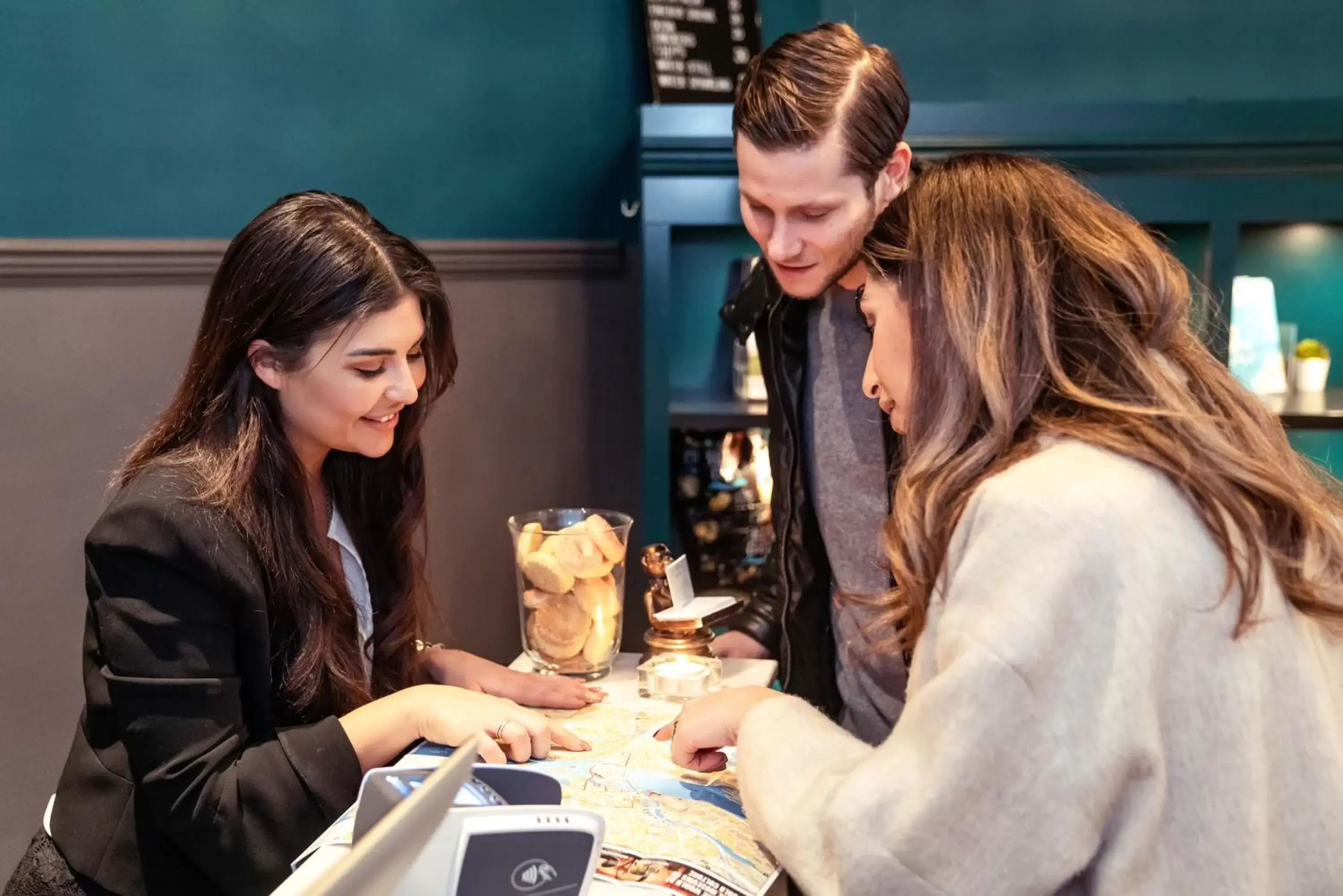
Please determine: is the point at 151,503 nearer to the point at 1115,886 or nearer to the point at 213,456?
the point at 213,456

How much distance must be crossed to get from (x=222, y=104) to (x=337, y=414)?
1.15m

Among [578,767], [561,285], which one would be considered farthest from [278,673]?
[561,285]

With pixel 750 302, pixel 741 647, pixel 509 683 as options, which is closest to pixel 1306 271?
pixel 750 302

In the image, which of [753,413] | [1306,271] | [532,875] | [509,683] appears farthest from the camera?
[1306,271]

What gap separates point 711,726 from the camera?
4.27ft

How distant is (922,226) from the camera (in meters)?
1.13

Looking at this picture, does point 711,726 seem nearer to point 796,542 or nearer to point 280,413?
point 796,542

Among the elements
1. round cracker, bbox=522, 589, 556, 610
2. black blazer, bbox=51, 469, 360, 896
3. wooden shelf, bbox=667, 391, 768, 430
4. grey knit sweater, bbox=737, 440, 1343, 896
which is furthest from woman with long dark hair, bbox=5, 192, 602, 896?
wooden shelf, bbox=667, 391, 768, 430

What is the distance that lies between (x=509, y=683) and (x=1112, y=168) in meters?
1.68

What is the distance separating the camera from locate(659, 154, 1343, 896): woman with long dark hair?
879 mm

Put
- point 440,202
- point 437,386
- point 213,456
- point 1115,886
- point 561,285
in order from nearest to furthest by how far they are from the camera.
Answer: point 1115,886
point 213,456
point 437,386
point 440,202
point 561,285

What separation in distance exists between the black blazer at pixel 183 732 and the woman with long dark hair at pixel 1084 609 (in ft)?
1.84

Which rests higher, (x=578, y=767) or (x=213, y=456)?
(x=213, y=456)

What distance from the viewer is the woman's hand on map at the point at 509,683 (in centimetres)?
160
